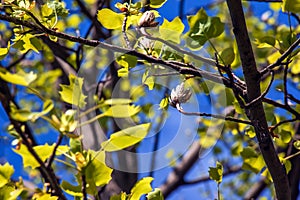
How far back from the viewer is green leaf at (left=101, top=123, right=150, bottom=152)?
554 millimetres

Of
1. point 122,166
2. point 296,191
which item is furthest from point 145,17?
point 296,191

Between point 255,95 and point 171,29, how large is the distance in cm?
18

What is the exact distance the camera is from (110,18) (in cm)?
77

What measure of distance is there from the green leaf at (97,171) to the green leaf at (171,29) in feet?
0.93

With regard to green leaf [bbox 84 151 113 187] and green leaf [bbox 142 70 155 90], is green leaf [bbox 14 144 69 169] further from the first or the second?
green leaf [bbox 142 70 155 90]

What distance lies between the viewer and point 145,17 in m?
0.74

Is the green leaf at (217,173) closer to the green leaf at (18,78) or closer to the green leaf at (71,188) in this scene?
the green leaf at (71,188)

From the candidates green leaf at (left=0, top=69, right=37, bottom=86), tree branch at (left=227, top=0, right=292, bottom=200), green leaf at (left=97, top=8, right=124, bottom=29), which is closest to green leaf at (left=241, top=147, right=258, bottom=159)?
tree branch at (left=227, top=0, right=292, bottom=200)

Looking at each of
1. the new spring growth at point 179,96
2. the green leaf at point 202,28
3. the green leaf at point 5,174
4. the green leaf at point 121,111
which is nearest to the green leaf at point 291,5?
the green leaf at point 202,28

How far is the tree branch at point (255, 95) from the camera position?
0.69 m

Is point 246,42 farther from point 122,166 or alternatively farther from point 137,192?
point 122,166

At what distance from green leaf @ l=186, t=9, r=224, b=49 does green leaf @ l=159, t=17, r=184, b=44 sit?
0.03m

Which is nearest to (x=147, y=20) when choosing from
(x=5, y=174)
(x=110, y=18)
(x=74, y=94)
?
(x=110, y=18)

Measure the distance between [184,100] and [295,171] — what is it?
29.1 inches
